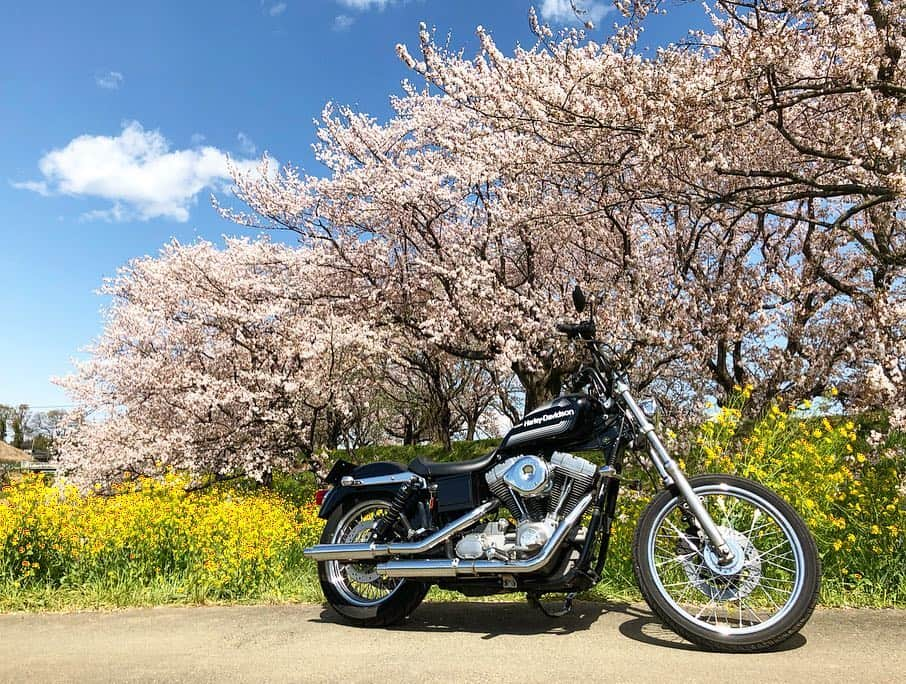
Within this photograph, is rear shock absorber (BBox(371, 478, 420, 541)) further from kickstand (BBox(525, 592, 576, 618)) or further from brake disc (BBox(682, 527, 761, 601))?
brake disc (BBox(682, 527, 761, 601))

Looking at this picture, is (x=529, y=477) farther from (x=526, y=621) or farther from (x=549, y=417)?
(x=526, y=621)

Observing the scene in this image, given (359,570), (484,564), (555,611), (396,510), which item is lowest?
(555,611)

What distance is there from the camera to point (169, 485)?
5945 mm

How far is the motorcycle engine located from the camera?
3566mm

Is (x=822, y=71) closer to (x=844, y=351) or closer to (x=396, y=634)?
(x=844, y=351)

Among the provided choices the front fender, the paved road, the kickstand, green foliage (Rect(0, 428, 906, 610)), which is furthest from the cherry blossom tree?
the kickstand

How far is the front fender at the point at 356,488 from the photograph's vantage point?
13.9ft

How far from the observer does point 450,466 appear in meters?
3.96

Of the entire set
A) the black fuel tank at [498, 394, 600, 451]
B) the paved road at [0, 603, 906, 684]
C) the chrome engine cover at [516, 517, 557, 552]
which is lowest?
the paved road at [0, 603, 906, 684]

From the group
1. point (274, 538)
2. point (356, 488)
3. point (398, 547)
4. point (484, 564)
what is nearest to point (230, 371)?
point (274, 538)

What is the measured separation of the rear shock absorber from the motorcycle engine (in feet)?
1.56

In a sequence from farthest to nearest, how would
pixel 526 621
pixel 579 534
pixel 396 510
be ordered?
pixel 396 510 < pixel 526 621 < pixel 579 534

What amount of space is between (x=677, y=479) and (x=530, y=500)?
779 mm

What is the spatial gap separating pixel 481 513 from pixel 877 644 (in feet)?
6.72
